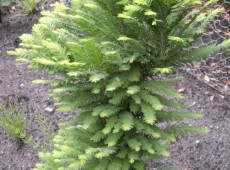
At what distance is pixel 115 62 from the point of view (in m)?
2.11

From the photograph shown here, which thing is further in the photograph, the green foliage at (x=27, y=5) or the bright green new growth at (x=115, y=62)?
the green foliage at (x=27, y=5)

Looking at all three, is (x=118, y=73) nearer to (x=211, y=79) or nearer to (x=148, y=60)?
(x=148, y=60)

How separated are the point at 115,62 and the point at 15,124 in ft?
6.84

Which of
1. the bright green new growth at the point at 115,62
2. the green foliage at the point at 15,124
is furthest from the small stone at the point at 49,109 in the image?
the bright green new growth at the point at 115,62

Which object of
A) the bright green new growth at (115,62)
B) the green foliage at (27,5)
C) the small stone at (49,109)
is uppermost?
the bright green new growth at (115,62)

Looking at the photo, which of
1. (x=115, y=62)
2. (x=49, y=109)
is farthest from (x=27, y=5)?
(x=115, y=62)

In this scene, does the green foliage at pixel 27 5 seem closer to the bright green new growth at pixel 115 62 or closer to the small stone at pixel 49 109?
the small stone at pixel 49 109

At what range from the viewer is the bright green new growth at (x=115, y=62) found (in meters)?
2.05

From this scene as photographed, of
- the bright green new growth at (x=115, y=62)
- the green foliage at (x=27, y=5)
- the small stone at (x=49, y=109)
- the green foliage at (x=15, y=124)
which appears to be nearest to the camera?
the bright green new growth at (x=115, y=62)

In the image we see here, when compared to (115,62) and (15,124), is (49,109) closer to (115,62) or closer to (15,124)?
(15,124)

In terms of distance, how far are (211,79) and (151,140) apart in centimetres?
226

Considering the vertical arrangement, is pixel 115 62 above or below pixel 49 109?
above

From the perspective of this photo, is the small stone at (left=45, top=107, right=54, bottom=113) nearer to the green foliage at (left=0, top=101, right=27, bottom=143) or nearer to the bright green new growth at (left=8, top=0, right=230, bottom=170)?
the green foliage at (left=0, top=101, right=27, bottom=143)

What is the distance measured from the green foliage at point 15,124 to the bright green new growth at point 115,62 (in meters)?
1.58
